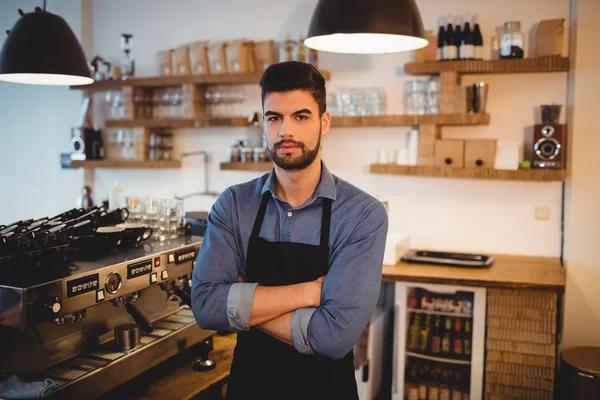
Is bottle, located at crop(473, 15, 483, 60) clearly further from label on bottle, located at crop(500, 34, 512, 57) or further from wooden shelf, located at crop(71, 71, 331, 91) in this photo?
wooden shelf, located at crop(71, 71, 331, 91)

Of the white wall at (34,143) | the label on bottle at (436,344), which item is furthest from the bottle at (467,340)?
the white wall at (34,143)

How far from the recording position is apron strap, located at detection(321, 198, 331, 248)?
173cm

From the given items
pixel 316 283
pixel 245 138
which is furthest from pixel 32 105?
pixel 316 283

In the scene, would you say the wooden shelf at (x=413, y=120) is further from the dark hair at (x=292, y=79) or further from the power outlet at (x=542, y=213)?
the dark hair at (x=292, y=79)

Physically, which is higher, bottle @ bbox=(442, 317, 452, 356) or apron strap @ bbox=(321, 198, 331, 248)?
apron strap @ bbox=(321, 198, 331, 248)

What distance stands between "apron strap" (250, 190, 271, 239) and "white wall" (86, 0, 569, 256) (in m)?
2.63

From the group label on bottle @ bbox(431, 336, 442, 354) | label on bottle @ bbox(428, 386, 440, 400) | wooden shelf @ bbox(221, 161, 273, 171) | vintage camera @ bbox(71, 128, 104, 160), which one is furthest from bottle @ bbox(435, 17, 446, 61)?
vintage camera @ bbox(71, 128, 104, 160)

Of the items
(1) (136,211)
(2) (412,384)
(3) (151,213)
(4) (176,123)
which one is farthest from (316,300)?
(4) (176,123)

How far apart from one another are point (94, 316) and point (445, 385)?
2.41m

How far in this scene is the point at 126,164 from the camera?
491cm

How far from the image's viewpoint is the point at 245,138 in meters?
4.77

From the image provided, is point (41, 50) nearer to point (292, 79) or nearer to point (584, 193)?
point (292, 79)

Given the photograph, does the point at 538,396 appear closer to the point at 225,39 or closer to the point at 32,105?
the point at 225,39

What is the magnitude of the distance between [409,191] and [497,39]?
1209 mm
